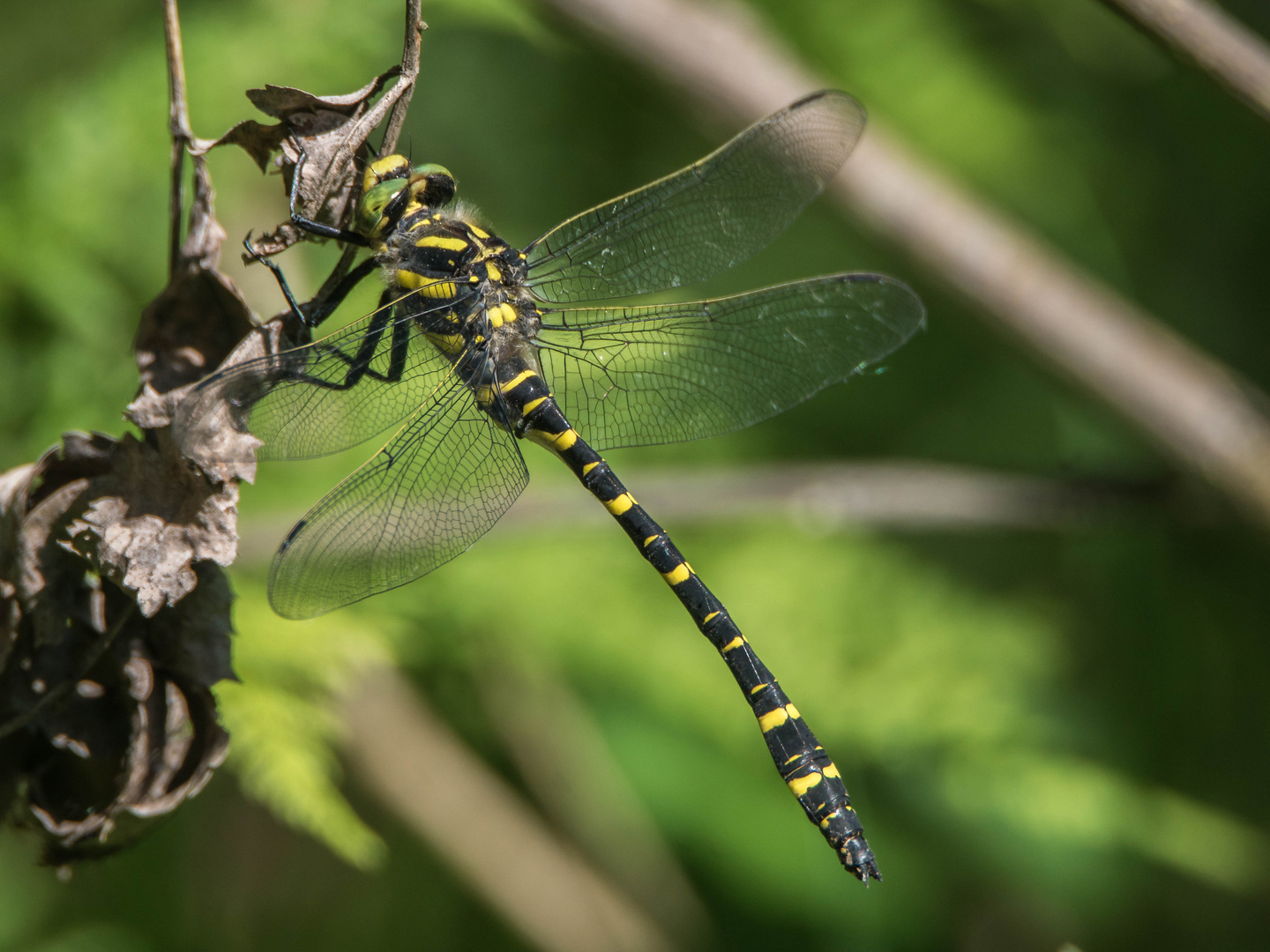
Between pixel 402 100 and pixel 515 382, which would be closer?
pixel 402 100

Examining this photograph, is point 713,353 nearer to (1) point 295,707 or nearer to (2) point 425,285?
(2) point 425,285

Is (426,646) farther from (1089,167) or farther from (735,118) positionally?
(1089,167)

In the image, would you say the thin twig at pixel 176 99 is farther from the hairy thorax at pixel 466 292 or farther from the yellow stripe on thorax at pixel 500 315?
the yellow stripe on thorax at pixel 500 315

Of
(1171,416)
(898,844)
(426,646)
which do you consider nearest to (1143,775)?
(898,844)

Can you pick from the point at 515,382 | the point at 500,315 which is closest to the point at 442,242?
the point at 500,315

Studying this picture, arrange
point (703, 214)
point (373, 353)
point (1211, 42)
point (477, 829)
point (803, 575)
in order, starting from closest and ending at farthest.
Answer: point (1211, 42), point (373, 353), point (703, 214), point (477, 829), point (803, 575)

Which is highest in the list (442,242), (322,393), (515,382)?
(442,242)

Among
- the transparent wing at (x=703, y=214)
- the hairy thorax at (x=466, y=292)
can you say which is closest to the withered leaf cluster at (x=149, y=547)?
the hairy thorax at (x=466, y=292)
